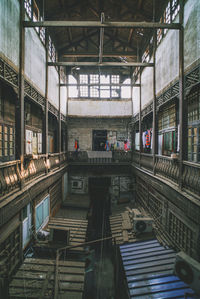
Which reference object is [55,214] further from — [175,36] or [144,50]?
[144,50]

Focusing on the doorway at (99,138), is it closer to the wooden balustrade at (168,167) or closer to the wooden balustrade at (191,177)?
the wooden balustrade at (168,167)

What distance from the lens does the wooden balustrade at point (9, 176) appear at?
5547 mm

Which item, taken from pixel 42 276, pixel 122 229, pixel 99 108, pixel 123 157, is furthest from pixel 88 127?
pixel 42 276

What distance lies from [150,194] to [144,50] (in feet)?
38.7

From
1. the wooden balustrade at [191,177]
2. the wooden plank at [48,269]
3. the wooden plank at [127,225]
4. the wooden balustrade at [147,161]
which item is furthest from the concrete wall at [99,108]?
the wooden plank at [48,269]

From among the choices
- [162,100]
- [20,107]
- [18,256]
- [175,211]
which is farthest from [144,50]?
[18,256]

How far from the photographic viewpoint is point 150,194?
11.6 metres

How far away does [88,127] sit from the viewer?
19.7 meters

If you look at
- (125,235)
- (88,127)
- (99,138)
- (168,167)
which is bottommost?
(125,235)

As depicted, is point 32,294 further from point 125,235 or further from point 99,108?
point 99,108

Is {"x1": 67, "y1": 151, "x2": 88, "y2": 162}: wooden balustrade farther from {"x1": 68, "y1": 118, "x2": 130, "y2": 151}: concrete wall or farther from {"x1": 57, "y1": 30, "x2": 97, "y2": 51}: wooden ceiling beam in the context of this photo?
{"x1": 57, "y1": 30, "x2": 97, "y2": 51}: wooden ceiling beam

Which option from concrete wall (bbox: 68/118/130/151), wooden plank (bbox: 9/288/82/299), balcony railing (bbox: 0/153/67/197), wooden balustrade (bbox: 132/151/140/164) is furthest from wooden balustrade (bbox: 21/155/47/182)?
concrete wall (bbox: 68/118/130/151)

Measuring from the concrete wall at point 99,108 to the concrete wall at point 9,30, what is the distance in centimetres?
1147

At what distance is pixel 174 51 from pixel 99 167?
1142 cm
